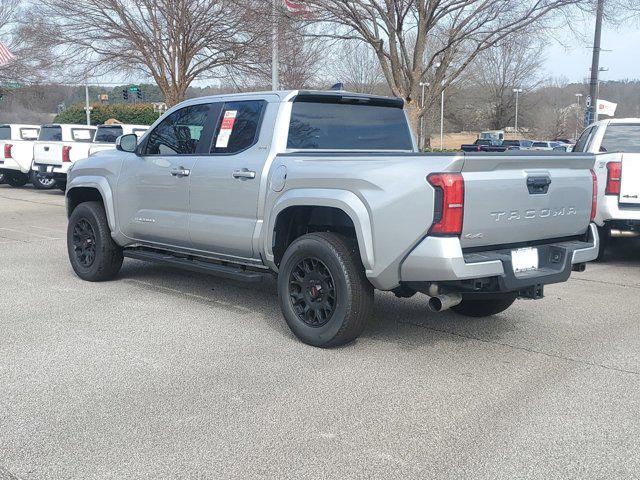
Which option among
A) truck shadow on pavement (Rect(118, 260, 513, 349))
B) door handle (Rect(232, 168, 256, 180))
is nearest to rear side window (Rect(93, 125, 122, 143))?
truck shadow on pavement (Rect(118, 260, 513, 349))

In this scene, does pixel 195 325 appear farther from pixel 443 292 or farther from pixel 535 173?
pixel 535 173

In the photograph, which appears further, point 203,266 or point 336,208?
point 203,266

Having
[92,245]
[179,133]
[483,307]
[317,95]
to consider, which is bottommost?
[483,307]

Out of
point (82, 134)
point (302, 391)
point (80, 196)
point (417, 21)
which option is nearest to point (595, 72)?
point (417, 21)

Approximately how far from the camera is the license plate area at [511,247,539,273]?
4.91 metres

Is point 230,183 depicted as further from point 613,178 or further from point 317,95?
point 613,178

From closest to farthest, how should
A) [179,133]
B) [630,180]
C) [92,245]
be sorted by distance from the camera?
1. [179,133]
2. [92,245]
3. [630,180]

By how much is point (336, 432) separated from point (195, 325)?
238cm

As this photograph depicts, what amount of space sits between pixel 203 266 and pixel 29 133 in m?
17.6

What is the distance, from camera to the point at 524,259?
4.98 meters

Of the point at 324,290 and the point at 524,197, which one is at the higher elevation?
the point at 524,197

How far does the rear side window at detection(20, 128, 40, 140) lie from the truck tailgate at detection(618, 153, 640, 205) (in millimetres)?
17767

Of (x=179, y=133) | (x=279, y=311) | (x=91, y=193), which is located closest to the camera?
(x=279, y=311)

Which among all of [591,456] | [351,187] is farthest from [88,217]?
[591,456]
